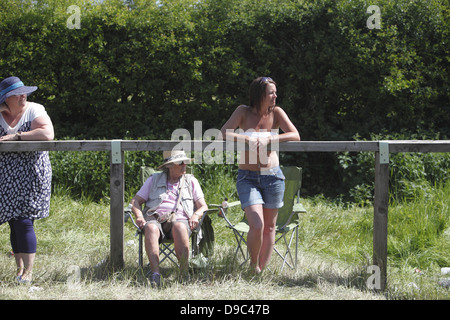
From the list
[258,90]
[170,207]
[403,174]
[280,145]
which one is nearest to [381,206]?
[280,145]

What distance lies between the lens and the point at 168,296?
363cm

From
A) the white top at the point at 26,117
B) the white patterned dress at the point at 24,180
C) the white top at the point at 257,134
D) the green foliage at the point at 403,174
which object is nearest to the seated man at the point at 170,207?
the white top at the point at 257,134

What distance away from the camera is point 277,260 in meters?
4.61

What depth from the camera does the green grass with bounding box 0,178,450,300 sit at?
3.73m

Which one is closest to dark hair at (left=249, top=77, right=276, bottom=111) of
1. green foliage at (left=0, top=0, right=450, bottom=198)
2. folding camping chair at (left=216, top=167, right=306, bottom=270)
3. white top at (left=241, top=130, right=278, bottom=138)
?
white top at (left=241, top=130, right=278, bottom=138)

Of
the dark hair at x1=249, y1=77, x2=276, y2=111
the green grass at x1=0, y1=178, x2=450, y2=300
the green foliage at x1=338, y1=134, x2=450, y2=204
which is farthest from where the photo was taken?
the green foliage at x1=338, y1=134, x2=450, y2=204

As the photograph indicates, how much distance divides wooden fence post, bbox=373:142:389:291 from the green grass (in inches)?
5.8

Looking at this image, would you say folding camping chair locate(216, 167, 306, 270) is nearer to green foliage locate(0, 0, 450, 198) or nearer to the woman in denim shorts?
the woman in denim shorts

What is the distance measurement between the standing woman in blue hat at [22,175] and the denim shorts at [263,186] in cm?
152

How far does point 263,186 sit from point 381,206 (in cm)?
90

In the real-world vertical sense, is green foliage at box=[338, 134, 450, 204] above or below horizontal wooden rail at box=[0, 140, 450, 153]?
below

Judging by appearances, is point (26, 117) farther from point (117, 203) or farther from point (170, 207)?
point (170, 207)

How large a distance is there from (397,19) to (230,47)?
2.27m
